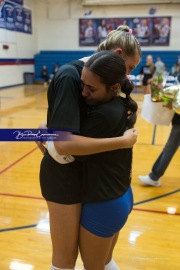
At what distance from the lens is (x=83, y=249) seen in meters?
1.25

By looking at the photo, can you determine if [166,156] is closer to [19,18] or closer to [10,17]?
[10,17]

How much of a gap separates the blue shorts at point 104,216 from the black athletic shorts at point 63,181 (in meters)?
0.07

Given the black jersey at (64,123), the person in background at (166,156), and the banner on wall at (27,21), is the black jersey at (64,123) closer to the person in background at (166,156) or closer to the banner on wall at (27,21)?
the person in background at (166,156)

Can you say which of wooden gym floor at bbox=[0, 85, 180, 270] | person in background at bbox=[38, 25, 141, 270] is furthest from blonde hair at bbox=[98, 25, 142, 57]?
wooden gym floor at bbox=[0, 85, 180, 270]

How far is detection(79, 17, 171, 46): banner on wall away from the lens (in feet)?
50.5

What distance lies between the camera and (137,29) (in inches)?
618

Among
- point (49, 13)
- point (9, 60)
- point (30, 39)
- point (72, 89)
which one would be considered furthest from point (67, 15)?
point (72, 89)

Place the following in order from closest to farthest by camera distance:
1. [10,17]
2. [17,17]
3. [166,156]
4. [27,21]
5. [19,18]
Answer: [166,156], [10,17], [17,17], [19,18], [27,21]

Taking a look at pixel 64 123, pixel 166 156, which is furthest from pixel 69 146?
pixel 166 156

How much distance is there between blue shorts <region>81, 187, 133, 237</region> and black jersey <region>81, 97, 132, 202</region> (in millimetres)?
28

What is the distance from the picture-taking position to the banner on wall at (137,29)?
50.5 ft

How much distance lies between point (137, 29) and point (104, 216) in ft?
52.1

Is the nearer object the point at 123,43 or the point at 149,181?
the point at 123,43

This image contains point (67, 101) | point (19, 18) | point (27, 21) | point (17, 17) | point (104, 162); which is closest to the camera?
point (67, 101)
